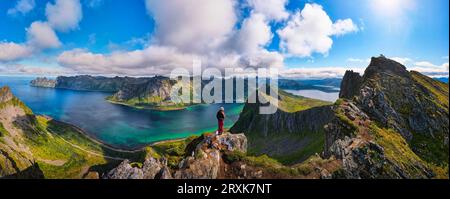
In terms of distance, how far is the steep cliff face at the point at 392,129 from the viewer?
2180 inches

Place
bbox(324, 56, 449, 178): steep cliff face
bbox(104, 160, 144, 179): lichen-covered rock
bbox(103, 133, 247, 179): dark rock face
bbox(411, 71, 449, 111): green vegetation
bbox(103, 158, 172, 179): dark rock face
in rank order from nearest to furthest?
1. bbox(103, 133, 247, 179): dark rock face
2. bbox(103, 158, 172, 179): dark rock face
3. bbox(104, 160, 144, 179): lichen-covered rock
4. bbox(324, 56, 449, 178): steep cliff face
5. bbox(411, 71, 449, 111): green vegetation

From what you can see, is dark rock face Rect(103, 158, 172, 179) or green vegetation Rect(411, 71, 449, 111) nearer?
dark rock face Rect(103, 158, 172, 179)

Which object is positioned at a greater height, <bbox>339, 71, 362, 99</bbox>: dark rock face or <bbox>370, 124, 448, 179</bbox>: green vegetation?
<bbox>339, 71, 362, 99</bbox>: dark rock face

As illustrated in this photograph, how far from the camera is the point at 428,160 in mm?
67188

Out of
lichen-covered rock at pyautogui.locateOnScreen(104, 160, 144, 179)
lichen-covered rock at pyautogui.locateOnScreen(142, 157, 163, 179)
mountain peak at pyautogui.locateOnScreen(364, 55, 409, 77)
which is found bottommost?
lichen-covered rock at pyautogui.locateOnScreen(104, 160, 144, 179)

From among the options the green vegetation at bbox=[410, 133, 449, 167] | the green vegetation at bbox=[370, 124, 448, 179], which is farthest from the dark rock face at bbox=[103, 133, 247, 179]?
the green vegetation at bbox=[410, 133, 449, 167]

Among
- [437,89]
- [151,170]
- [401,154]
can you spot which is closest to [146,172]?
[151,170]

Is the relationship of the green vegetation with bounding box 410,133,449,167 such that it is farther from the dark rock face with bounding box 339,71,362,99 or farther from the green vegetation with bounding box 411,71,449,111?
the dark rock face with bounding box 339,71,362,99

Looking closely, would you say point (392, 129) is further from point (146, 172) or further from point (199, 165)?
point (146, 172)

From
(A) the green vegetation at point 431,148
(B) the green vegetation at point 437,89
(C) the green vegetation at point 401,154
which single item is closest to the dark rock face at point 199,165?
(C) the green vegetation at point 401,154

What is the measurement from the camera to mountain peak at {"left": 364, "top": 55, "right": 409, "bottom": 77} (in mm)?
105500

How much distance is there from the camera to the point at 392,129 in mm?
76562
